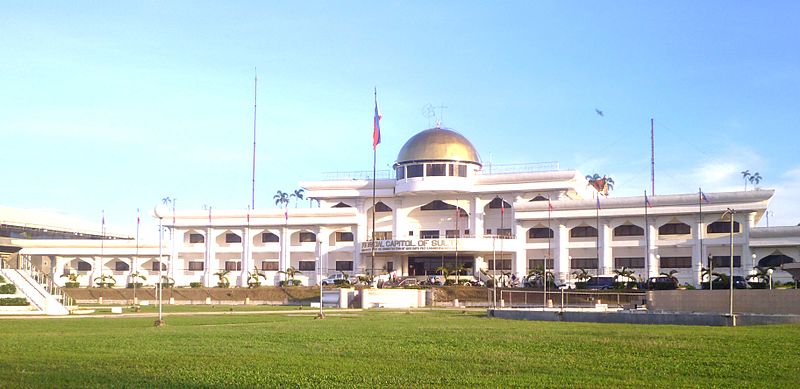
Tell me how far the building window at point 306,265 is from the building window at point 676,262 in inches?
1479

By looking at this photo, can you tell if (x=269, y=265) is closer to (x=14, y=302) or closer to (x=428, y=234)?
(x=428, y=234)

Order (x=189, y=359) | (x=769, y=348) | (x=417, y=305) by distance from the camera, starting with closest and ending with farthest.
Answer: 1. (x=189, y=359)
2. (x=769, y=348)
3. (x=417, y=305)

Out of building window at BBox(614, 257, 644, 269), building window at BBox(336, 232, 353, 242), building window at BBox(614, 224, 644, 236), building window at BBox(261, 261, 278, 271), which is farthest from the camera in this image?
building window at BBox(261, 261, 278, 271)

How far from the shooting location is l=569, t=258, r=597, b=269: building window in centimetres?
9025

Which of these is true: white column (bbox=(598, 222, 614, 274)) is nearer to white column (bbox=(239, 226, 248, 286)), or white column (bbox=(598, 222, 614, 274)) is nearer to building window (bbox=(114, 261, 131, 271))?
white column (bbox=(239, 226, 248, 286))

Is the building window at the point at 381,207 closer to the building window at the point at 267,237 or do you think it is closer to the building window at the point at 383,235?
the building window at the point at 383,235

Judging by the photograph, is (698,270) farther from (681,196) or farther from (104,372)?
(104,372)

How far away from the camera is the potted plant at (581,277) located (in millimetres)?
79175

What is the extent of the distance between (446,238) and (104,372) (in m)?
73.7

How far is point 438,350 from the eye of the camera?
917 inches

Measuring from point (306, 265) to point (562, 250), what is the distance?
→ 29019 millimetres

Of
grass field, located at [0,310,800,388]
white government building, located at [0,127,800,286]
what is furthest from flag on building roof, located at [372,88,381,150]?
grass field, located at [0,310,800,388]

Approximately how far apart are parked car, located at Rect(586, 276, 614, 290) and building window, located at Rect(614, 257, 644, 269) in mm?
9081

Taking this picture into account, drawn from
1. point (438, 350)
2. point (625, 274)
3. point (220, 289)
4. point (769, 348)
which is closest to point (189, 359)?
point (438, 350)
